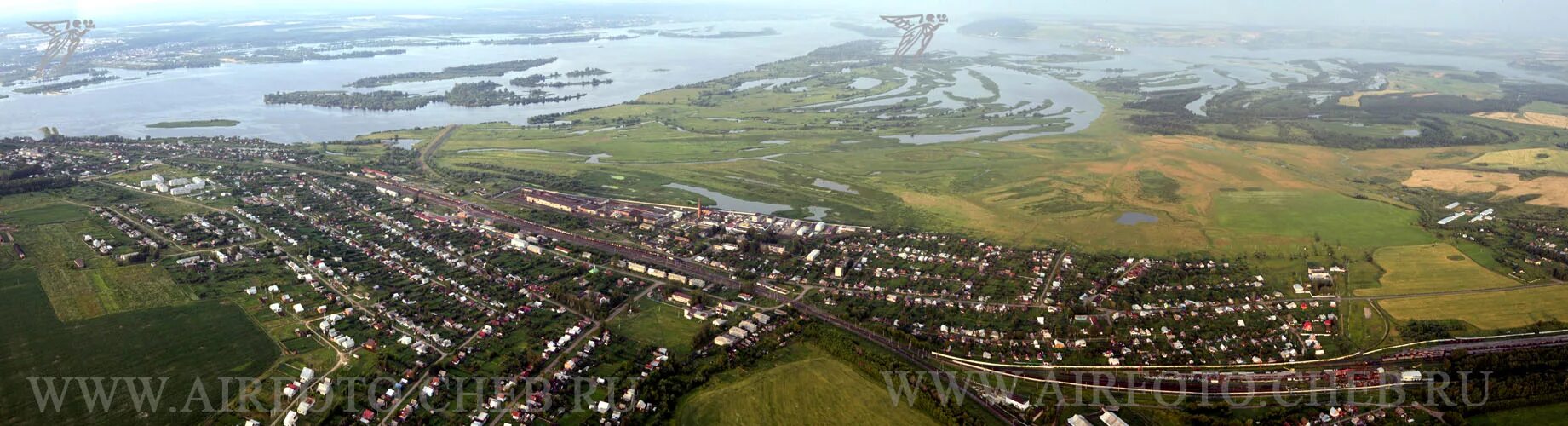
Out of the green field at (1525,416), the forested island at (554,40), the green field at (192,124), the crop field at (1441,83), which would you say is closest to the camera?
the green field at (1525,416)

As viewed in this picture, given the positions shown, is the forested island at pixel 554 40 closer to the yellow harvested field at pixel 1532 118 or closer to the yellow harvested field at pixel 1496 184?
the yellow harvested field at pixel 1496 184

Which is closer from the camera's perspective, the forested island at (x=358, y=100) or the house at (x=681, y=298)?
the house at (x=681, y=298)

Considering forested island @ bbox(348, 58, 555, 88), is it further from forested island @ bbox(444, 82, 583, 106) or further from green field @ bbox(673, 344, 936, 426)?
green field @ bbox(673, 344, 936, 426)

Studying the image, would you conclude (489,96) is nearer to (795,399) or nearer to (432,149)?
(432,149)

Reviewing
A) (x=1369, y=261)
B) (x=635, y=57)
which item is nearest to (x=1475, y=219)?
(x=1369, y=261)

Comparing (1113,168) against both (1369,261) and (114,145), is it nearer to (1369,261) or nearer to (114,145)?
(1369,261)

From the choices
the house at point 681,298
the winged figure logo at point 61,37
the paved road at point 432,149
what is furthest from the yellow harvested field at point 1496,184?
the winged figure logo at point 61,37

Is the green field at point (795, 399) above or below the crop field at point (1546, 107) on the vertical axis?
below
